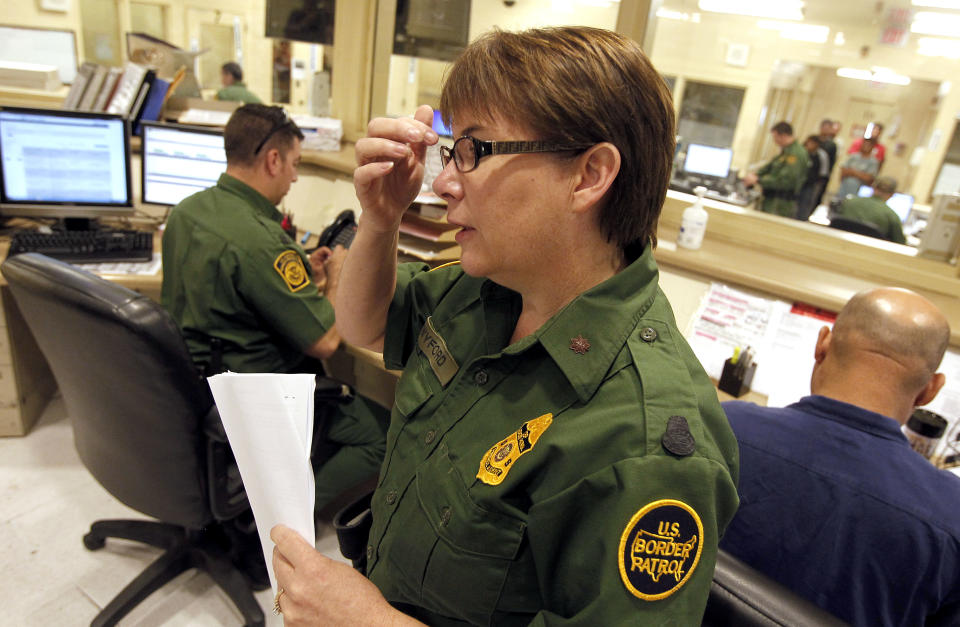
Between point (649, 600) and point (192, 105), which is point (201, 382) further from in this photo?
point (192, 105)

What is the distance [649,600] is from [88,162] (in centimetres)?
258

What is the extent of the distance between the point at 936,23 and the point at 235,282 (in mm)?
6724

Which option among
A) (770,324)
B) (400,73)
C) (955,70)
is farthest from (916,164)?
(770,324)

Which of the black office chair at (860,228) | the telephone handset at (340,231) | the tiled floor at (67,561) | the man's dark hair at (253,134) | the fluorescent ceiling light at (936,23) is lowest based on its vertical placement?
the tiled floor at (67,561)

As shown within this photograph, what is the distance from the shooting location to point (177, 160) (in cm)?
249

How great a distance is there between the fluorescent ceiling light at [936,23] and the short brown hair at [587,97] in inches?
255

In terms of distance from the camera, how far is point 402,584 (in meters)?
0.80

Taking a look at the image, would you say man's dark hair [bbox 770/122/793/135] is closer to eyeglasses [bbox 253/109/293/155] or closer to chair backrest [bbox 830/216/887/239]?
chair backrest [bbox 830/216/887/239]

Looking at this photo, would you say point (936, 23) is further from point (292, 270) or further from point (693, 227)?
point (292, 270)

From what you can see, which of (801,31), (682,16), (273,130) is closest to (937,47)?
(801,31)

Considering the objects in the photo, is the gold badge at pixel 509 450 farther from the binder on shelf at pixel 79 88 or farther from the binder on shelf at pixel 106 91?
the binder on shelf at pixel 79 88

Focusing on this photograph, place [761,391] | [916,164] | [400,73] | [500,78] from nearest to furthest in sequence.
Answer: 1. [500,78]
2. [761,391]
3. [400,73]
4. [916,164]

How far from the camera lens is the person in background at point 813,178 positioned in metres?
5.78

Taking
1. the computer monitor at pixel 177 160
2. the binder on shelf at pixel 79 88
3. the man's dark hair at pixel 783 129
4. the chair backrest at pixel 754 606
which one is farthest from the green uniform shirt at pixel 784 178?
the chair backrest at pixel 754 606
